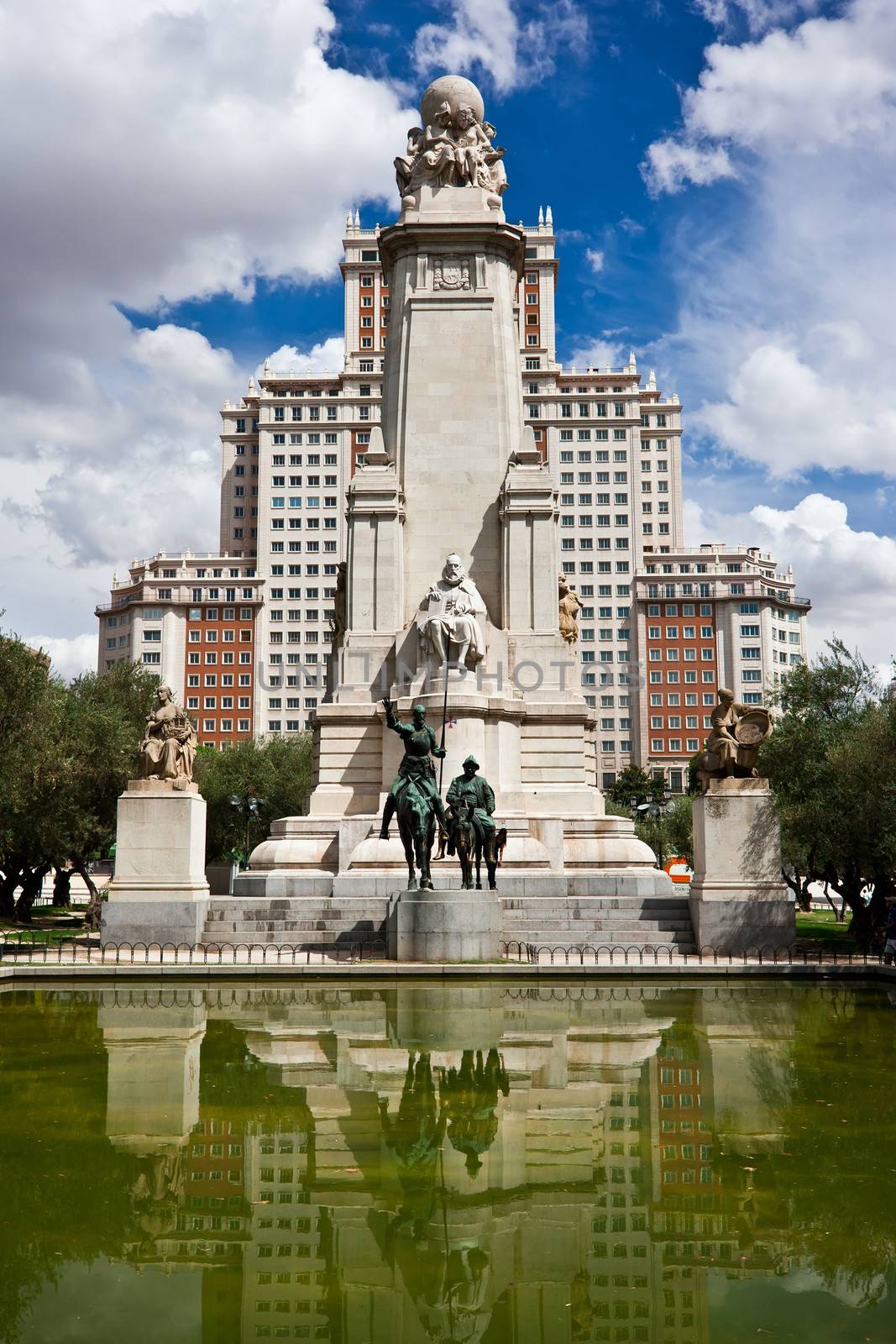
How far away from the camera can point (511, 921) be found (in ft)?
71.1

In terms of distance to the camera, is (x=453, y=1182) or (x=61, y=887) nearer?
(x=453, y=1182)

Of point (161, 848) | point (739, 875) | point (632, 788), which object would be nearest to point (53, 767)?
point (161, 848)

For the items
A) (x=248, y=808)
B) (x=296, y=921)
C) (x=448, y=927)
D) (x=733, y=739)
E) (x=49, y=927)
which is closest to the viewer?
(x=448, y=927)

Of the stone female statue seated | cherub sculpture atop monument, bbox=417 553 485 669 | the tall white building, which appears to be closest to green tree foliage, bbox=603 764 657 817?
the tall white building

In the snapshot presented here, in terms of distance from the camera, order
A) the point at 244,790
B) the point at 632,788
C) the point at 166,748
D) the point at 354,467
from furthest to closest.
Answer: the point at 354,467
the point at 632,788
the point at 244,790
the point at 166,748

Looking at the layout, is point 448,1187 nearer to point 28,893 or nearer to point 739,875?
point 739,875

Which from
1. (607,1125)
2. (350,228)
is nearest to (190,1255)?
(607,1125)

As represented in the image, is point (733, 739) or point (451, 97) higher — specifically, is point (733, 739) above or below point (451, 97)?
below

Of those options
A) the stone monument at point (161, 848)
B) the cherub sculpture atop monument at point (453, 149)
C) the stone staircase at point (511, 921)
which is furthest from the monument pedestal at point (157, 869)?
the cherub sculpture atop monument at point (453, 149)

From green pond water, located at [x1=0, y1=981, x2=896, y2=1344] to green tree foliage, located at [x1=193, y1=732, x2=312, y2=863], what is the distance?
143 feet

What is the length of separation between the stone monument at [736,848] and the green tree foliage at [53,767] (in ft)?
47.6

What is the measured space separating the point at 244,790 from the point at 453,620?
107 ft

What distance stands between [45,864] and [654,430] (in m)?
104

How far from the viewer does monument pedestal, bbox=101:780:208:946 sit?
70.5 feet
